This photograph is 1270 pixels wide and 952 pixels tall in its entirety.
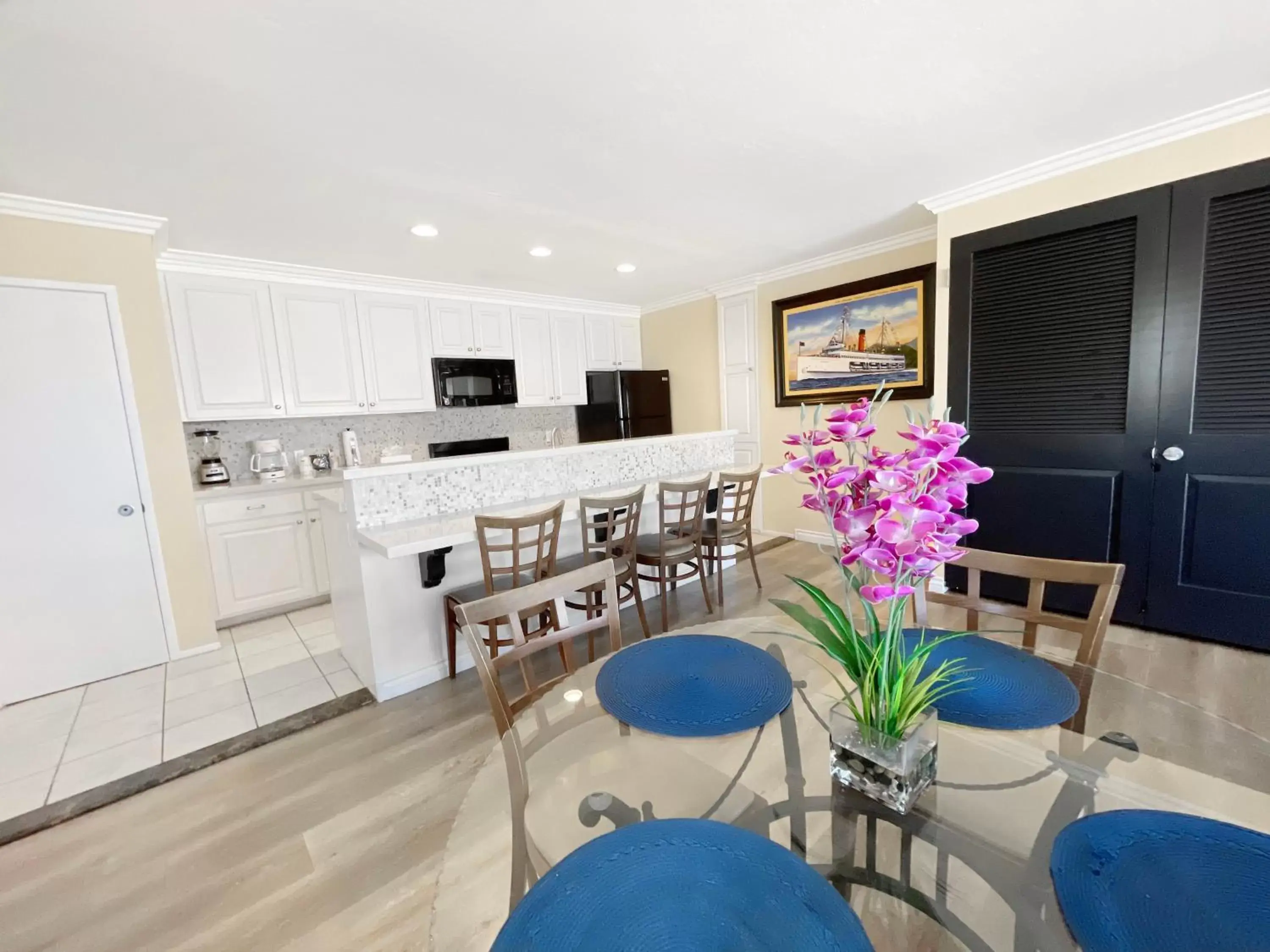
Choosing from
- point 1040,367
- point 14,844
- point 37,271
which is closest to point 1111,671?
point 1040,367

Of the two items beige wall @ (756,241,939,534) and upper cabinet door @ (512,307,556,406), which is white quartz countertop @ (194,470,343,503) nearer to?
upper cabinet door @ (512,307,556,406)

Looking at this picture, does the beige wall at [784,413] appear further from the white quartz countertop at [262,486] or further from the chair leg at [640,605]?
the white quartz countertop at [262,486]

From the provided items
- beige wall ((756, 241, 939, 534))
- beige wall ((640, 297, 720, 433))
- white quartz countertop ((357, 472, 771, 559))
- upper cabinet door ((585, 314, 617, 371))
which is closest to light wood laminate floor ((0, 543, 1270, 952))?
white quartz countertop ((357, 472, 771, 559))

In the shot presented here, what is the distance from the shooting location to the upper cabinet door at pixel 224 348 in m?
3.35

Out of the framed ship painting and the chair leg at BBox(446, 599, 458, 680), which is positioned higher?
the framed ship painting

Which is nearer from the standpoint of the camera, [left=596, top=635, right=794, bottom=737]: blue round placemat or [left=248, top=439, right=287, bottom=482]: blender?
[left=596, top=635, right=794, bottom=737]: blue round placemat

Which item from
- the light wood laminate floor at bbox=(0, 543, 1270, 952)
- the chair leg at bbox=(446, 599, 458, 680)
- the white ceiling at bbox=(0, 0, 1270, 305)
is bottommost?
the light wood laminate floor at bbox=(0, 543, 1270, 952)

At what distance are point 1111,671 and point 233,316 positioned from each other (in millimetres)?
5460

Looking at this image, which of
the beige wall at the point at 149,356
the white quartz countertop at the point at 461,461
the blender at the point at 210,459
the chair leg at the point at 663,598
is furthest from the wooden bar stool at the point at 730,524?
the blender at the point at 210,459

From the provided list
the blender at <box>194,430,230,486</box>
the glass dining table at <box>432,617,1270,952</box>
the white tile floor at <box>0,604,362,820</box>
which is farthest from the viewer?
the blender at <box>194,430,230,486</box>

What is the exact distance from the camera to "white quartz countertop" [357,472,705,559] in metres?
2.08

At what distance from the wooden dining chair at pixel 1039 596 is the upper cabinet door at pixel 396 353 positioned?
4.06m

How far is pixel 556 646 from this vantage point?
2.89 metres

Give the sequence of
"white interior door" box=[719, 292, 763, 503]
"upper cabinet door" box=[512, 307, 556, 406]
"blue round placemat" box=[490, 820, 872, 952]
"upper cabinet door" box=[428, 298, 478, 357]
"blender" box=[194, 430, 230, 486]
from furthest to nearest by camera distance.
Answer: "upper cabinet door" box=[512, 307, 556, 406] → "white interior door" box=[719, 292, 763, 503] → "upper cabinet door" box=[428, 298, 478, 357] → "blender" box=[194, 430, 230, 486] → "blue round placemat" box=[490, 820, 872, 952]
